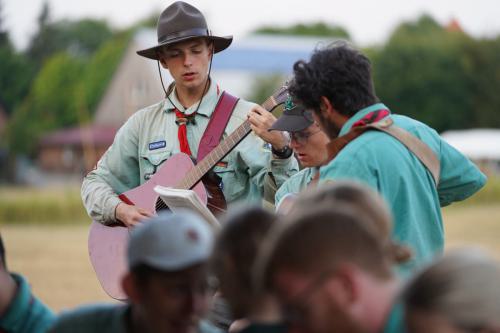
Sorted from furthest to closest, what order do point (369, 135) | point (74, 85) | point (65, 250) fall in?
point (74, 85) → point (65, 250) → point (369, 135)

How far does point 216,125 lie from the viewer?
5.52 meters

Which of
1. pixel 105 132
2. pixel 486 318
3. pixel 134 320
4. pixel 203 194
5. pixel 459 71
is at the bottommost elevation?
pixel 105 132

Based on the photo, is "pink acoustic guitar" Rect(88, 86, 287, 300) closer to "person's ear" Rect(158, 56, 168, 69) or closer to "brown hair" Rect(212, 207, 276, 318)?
"person's ear" Rect(158, 56, 168, 69)

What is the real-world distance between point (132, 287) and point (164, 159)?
9.41 feet

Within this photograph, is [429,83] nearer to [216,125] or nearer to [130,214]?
[216,125]

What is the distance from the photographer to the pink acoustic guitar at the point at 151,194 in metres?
5.30

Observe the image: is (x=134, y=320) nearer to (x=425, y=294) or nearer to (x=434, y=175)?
(x=425, y=294)

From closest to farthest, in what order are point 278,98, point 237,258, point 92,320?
1. point 237,258
2. point 92,320
3. point 278,98

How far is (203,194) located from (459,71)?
56370 mm

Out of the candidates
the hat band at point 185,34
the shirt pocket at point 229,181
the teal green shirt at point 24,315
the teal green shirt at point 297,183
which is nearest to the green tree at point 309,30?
the hat band at point 185,34

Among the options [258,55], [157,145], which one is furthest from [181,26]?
[258,55]

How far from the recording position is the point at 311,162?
465 centimetres

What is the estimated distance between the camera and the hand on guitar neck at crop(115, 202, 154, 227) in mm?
5395

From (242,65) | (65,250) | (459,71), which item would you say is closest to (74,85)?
(242,65)
